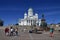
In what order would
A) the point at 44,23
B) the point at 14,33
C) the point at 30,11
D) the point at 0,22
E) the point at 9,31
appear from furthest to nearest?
1. the point at 30,11
2. the point at 0,22
3. the point at 44,23
4. the point at 14,33
5. the point at 9,31

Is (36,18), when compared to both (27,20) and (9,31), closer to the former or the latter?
(27,20)

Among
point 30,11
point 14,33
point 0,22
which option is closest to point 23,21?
point 30,11

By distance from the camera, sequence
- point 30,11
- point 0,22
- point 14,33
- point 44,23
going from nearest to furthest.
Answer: point 14,33
point 44,23
point 0,22
point 30,11

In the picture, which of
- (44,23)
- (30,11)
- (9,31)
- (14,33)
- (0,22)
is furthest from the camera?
(30,11)

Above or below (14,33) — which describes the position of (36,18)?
above

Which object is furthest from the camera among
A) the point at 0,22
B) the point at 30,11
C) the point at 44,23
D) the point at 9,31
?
the point at 30,11

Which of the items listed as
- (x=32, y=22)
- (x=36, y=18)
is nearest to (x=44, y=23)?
(x=32, y=22)

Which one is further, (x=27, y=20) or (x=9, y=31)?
(x=27, y=20)

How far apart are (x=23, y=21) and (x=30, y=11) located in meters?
12.4

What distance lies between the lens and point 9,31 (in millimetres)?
38375

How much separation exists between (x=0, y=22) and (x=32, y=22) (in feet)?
92.1

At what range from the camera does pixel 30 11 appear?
19538 cm

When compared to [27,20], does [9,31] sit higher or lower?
lower

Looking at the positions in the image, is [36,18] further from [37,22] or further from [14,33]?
[14,33]
